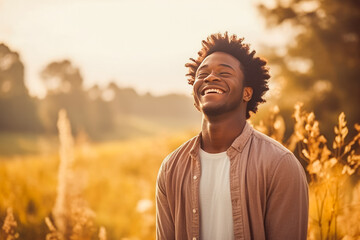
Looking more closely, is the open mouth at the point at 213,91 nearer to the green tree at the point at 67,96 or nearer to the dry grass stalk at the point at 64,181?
the dry grass stalk at the point at 64,181

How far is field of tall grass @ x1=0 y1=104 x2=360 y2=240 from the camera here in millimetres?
2707

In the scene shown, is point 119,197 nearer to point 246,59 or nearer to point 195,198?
point 195,198

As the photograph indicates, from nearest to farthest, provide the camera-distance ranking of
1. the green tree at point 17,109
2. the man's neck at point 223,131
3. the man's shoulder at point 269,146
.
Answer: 1. the man's shoulder at point 269,146
2. the man's neck at point 223,131
3. the green tree at point 17,109

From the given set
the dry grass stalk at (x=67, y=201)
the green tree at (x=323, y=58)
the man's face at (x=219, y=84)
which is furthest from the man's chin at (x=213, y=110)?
the green tree at (x=323, y=58)

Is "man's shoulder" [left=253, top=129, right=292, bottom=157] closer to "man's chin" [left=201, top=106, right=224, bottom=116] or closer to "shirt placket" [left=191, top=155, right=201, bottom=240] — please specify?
"man's chin" [left=201, top=106, right=224, bottom=116]

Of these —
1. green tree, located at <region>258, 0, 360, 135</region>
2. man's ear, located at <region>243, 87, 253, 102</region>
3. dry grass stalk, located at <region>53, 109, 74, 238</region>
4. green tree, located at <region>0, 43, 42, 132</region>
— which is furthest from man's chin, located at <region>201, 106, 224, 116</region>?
green tree, located at <region>0, 43, 42, 132</region>

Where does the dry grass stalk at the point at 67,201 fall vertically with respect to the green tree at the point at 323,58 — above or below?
below

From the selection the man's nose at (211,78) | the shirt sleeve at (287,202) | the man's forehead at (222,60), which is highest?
the man's forehead at (222,60)

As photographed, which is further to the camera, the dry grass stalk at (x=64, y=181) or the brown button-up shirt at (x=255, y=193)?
the dry grass stalk at (x=64, y=181)

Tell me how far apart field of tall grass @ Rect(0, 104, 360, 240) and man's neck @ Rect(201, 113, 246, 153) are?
1.58 ft

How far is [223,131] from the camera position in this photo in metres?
2.45

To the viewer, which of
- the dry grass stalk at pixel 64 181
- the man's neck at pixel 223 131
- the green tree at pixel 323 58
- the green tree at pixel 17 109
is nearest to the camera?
the man's neck at pixel 223 131

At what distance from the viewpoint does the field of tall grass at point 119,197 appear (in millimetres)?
2707

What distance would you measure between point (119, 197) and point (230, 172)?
494 cm
